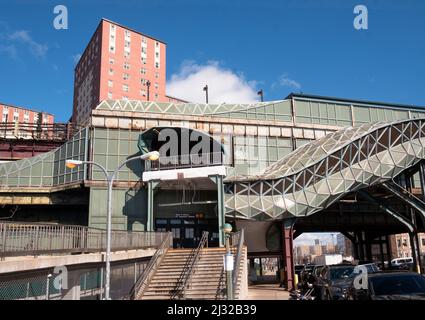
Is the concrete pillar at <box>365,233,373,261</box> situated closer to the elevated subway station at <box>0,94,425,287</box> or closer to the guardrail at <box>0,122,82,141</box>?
the elevated subway station at <box>0,94,425,287</box>

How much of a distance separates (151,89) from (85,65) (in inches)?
758

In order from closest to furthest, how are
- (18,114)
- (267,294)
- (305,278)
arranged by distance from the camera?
(267,294) < (305,278) < (18,114)

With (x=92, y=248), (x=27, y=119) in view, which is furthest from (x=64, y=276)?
(x=27, y=119)

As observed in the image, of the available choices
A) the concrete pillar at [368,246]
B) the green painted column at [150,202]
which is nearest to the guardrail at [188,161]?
the green painted column at [150,202]

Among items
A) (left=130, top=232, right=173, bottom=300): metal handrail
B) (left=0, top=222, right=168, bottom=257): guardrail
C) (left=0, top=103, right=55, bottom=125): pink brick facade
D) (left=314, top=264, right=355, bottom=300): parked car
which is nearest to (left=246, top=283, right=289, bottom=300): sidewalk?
(left=314, top=264, right=355, bottom=300): parked car

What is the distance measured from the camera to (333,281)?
60.5ft

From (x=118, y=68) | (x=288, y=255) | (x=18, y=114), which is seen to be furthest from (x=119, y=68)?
(x=288, y=255)

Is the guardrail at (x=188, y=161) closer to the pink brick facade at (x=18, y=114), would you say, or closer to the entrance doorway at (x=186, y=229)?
the entrance doorway at (x=186, y=229)

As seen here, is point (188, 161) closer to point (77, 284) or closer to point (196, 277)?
point (196, 277)

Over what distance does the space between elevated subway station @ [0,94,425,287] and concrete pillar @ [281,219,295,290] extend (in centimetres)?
9

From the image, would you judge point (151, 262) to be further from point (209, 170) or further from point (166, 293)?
point (209, 170)

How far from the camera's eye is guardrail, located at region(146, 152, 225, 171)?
113 feet

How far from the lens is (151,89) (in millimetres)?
98125

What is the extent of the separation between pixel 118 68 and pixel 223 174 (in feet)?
223
